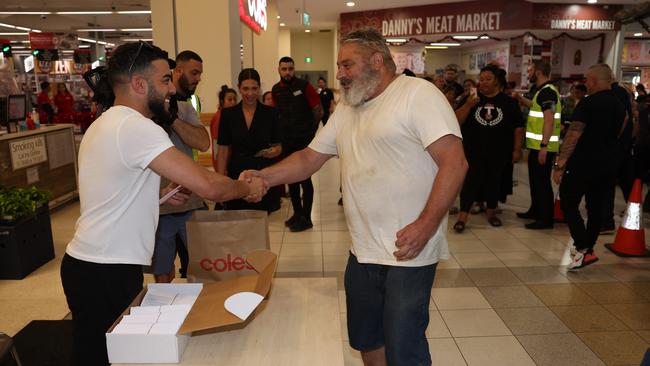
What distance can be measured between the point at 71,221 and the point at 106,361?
14.8 ft

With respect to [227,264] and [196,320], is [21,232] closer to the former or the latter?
[227,264]

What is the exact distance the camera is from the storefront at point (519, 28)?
11719mm

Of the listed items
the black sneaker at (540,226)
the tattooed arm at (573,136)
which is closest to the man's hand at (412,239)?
the tattooed arm at (573,136)

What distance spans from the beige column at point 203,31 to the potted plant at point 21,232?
292 cm

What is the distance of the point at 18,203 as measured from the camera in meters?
3.95

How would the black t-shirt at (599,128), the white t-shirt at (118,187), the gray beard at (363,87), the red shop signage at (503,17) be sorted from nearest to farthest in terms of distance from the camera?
1. the white t-shirt at (118,187)
2. the gray beard at (363,87)
3. the black t-shirt at (599,128)
4. the red shop signage at (503,17)

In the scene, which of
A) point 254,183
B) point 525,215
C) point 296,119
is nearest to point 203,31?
point 296,119

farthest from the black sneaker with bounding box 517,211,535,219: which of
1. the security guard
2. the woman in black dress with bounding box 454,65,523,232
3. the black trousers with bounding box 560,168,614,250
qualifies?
the black trousers with bounding box 560,168,614,250

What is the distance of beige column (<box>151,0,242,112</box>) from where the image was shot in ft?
20.8

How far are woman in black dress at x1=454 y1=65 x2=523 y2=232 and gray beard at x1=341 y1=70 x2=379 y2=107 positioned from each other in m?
3.35

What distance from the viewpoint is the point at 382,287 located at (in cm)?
183

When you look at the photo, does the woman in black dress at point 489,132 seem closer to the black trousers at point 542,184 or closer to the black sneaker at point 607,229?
the black trousers at point 542,184

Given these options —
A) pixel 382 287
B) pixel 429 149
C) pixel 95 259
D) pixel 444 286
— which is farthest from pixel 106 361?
pixel 444 286

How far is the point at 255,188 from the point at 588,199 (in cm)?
313
